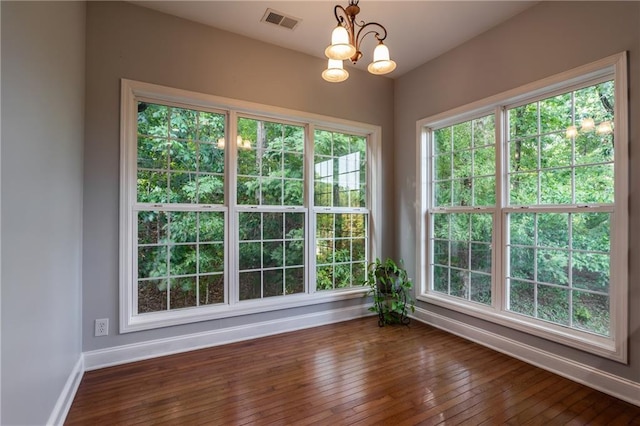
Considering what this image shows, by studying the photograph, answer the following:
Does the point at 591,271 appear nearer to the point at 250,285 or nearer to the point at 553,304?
the point at 553,304

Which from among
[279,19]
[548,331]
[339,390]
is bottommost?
[339,390]

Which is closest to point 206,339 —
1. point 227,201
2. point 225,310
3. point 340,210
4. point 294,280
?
point 225,310

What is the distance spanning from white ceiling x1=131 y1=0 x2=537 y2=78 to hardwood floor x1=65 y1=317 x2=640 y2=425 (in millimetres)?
2974

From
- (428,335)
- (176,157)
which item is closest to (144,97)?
(176,157)

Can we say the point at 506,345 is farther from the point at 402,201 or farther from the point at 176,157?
the point at 176,157

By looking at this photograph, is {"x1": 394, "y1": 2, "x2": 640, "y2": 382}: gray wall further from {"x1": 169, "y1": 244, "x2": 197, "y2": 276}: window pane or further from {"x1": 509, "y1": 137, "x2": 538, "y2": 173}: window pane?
{"x1": 169, "y1": 244, "x2": 197, "y2": 276}: window pane

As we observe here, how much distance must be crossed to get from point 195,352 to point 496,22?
4.03 m

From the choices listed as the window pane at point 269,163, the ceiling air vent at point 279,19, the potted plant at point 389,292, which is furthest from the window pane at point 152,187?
the potted plant at point 389,292

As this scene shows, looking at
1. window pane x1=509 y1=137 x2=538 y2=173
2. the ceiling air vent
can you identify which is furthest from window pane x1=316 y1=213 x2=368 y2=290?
the ceiling air vent

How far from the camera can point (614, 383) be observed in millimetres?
2080

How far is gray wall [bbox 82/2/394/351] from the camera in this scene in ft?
7.91

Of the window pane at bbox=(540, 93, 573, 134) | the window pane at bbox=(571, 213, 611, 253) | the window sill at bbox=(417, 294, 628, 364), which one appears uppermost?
the window pane at bbox=(540, 93, 573, 134)

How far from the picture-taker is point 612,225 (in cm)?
215

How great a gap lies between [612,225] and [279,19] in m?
3.10
